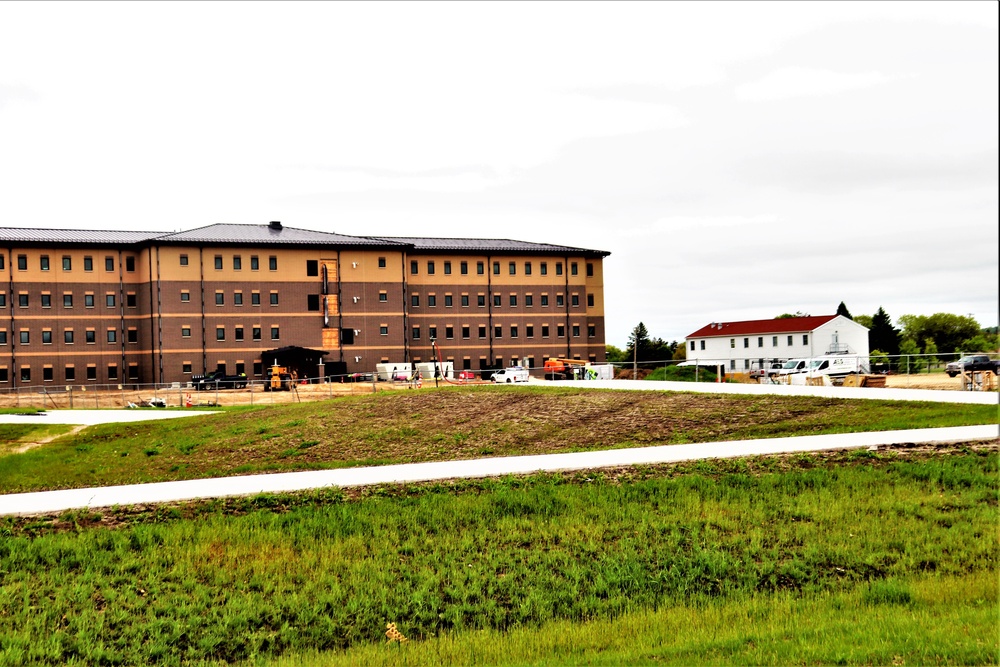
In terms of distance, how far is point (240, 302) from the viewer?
7850cm

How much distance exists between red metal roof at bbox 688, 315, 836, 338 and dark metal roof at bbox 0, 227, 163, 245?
203 feet

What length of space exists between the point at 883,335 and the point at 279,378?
76665mm

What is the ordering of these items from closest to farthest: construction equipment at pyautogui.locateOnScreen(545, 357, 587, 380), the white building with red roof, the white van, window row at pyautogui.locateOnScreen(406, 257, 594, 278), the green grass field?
1. the green grass field
2. the white van
3. construction equipment at pyautogui.locateOnScreen(545, 357, 587, 380)
4. window row at pyautogui.locateOnScreen(406, 257, 594, 278)
5. the white building with red roof

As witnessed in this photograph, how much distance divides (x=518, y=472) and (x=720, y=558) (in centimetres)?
458

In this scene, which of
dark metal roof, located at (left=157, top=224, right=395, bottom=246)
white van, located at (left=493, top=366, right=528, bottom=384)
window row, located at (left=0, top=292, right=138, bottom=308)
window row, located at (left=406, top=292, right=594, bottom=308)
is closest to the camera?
white van, located at (left=493, top=366, right=528, bottom=384)

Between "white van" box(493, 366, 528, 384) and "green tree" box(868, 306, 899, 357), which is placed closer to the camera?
"white van" box(493, 366, 528, 384)

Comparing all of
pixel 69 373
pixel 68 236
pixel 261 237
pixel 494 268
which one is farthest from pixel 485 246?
pixel 69 373

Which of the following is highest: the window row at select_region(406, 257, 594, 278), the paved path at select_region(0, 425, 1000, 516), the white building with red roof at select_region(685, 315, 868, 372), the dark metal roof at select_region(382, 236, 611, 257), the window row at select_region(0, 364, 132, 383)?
the dark metal roof at select_region(382, 236, 611, 257)

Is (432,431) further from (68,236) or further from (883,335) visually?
(883,335)

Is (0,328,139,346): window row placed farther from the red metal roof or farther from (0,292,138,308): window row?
the red metal roof

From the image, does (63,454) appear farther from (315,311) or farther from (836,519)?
(315,311)

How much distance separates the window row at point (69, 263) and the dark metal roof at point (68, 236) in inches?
61.1

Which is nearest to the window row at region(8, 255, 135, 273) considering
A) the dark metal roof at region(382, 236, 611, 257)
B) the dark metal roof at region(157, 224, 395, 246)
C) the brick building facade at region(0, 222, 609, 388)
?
the brick building facade at region(0, 222, 609, 388)

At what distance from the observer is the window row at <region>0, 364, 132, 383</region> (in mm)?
74562
